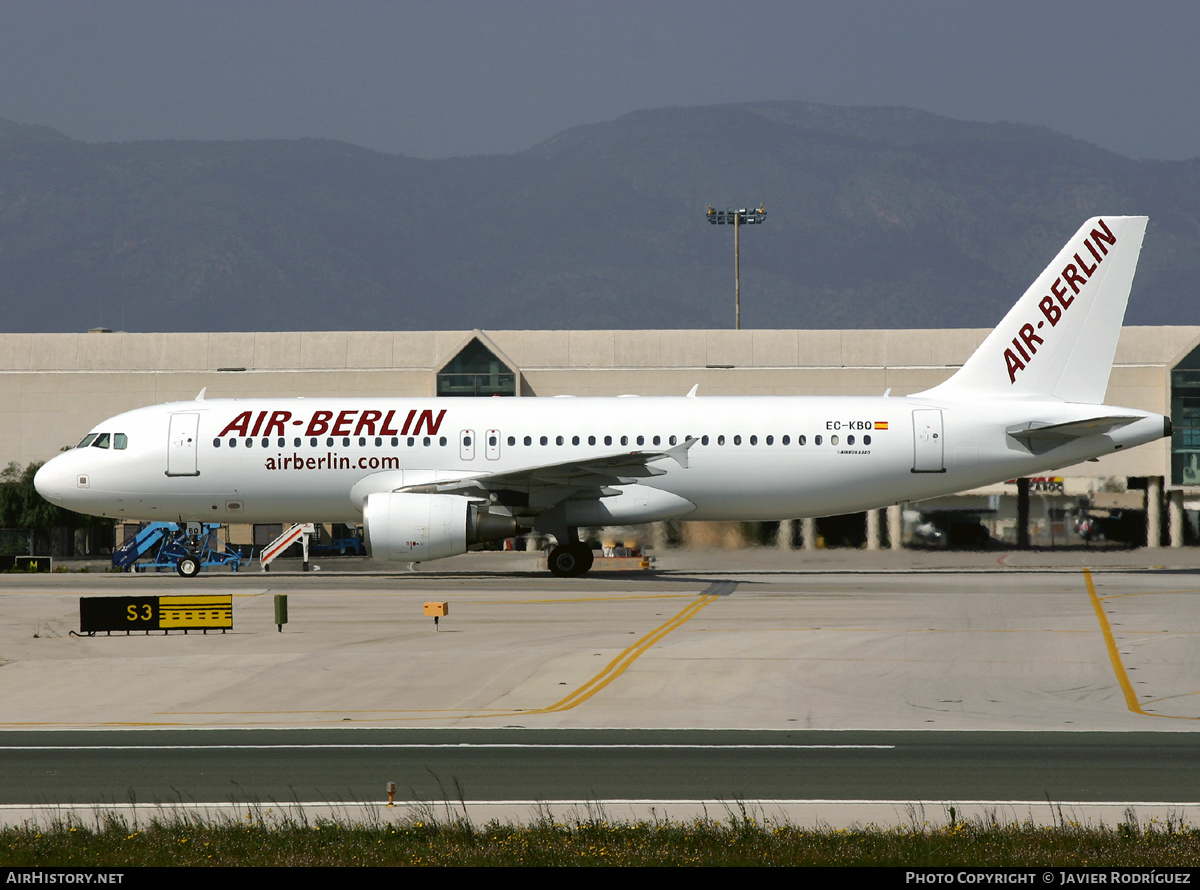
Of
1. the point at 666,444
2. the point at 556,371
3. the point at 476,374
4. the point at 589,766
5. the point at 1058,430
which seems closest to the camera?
Result: the point at 589,766

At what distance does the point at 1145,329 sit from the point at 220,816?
175 feet

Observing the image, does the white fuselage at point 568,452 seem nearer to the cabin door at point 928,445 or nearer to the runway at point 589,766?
the cabin door at point 928,445

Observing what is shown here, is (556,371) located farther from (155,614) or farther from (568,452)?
(155,614)

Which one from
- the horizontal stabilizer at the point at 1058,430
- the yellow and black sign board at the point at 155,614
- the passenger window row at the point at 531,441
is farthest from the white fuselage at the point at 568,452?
the yellow and black sign board at the point at 155,614

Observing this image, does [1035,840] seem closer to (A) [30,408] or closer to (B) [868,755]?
(B) [868,755]

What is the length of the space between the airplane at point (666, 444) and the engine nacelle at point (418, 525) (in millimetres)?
1556

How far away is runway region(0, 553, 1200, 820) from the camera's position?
12.1m

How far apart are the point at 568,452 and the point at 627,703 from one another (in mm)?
18936

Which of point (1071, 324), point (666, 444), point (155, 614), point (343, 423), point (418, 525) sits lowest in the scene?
point (155, 614)

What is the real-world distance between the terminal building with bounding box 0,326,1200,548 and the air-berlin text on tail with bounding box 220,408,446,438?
65.1 feet

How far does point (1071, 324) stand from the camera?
118 ft

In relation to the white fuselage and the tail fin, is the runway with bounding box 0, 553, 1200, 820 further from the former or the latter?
the tail fin

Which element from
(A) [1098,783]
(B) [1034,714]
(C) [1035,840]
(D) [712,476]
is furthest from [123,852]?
(D) [712,476]

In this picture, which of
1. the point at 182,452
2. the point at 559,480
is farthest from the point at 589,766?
the point at 182,452
